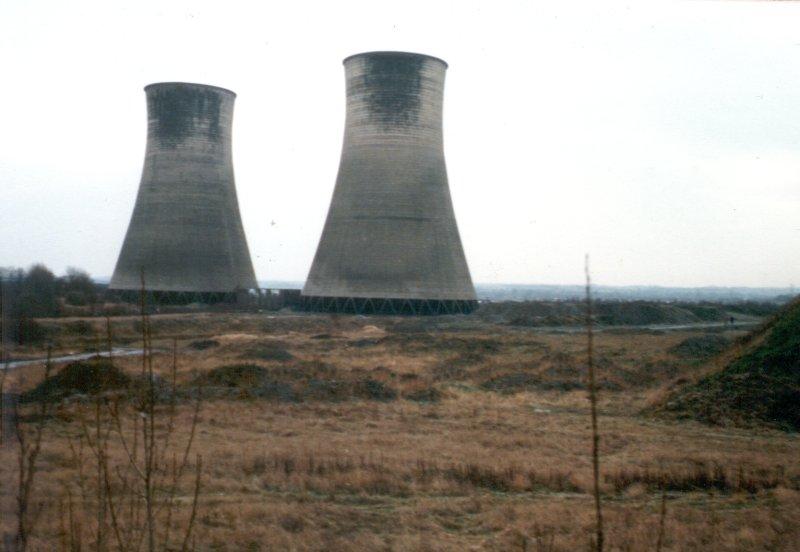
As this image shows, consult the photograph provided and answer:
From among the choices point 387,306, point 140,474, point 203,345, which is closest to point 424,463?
point 140,474

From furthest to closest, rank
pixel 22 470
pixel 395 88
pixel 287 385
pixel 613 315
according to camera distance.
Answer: pixel 613 315 < pixel 395 88 < pixel 287 385 < pixel 22 470

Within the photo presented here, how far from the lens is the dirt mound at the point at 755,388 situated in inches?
318

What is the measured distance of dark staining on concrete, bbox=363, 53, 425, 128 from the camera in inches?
906

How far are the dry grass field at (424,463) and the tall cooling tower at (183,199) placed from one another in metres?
12.8

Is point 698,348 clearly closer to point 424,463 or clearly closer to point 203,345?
point 203,345

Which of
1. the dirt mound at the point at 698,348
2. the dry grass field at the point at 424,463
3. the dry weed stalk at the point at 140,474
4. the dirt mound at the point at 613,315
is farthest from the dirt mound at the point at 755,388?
the dirt mound at the point at 613,315

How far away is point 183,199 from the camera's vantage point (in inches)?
1019

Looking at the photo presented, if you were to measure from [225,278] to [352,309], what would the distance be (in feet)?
16.2

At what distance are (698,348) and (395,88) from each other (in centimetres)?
1173

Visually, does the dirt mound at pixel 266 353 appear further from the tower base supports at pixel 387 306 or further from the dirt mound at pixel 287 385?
the tower base supports at pixel 387 306

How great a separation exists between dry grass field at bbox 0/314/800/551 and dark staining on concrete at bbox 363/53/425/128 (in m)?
11.0

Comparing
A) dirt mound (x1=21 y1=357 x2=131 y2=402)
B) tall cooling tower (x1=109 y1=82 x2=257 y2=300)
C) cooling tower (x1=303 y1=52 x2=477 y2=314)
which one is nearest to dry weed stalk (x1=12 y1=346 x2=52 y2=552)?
dirt mound (x1=21 y1=357 x2=131 y2=402)

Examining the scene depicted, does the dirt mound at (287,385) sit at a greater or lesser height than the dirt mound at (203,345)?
lesser

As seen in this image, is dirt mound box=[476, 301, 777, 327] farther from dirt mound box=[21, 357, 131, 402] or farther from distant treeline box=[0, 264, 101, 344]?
dirt mound box=[21, 357, 131, 402]
